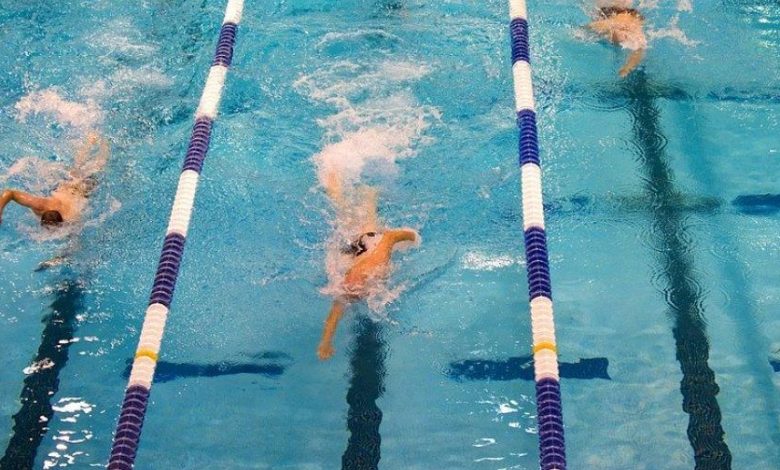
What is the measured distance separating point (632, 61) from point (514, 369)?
9.06 ft

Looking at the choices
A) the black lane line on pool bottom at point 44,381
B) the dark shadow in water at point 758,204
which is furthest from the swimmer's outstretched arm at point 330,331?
the dark shadow in water at point 758,204

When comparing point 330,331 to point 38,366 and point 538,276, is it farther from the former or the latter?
point 38,366

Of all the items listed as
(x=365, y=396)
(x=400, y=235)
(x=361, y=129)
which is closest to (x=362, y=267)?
(x=400, y=235)

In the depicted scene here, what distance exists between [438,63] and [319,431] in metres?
2.93

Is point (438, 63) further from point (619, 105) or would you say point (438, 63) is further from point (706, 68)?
point (706, 68)

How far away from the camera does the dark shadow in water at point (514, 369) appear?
14.4ft

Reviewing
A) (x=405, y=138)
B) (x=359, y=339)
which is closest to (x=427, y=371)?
(x=359, y=339)

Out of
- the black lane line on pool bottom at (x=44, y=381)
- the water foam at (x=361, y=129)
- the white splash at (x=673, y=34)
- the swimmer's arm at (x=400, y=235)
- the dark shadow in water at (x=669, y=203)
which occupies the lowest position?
the black lane line on pool bottom at (x=44, y=381)

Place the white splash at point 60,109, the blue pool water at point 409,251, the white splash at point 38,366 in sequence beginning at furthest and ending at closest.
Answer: the white splash at point 60,109, the white splash at point 38,366, the blue pool water at point 409,251

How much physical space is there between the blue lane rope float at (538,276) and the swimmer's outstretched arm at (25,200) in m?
2.55

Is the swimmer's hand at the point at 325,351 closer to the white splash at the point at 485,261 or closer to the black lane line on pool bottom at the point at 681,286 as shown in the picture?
the white splash at the point at 485,261

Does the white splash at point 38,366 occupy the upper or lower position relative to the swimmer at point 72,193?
lower

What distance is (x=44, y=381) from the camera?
4.35 metres

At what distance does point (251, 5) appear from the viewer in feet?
22.3
